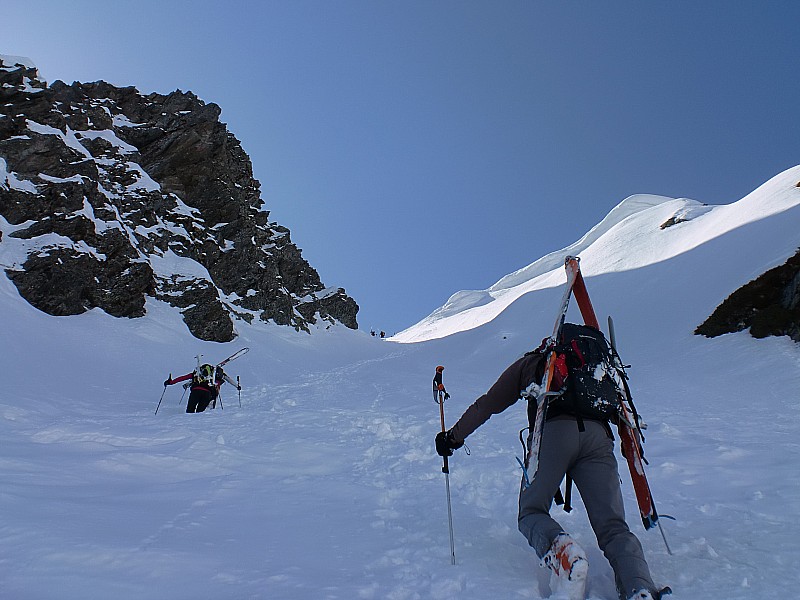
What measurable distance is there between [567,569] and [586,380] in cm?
122

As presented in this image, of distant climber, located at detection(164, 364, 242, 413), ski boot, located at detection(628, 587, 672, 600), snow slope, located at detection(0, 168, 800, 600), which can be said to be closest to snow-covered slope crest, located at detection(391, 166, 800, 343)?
snow slope, located at detection(0, 168, 800, 600)

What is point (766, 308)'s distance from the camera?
1570cm

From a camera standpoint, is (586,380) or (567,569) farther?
(586,380)

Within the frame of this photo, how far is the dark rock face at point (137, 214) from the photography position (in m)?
23.3

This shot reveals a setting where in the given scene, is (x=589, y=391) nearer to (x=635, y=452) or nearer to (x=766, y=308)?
(x=635, y=452)

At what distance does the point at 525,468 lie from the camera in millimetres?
3359

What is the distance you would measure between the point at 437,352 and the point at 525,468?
28232mm

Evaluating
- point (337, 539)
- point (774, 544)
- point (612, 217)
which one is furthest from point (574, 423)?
point (612, 217)

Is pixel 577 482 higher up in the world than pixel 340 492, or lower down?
lower down

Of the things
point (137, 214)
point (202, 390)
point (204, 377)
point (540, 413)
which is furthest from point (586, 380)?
point (137, 214)

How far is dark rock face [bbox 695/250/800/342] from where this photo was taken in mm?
14141

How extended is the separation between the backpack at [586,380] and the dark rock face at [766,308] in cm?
1389

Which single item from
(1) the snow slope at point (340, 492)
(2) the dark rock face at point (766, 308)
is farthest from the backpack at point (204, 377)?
(2) the dark rock face at point (766, 308)

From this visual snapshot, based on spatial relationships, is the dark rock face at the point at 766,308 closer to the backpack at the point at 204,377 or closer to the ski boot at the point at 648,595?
the ski boot at the point at 648,595
